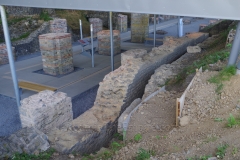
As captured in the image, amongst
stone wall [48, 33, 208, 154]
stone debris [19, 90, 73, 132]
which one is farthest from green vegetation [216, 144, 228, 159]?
stone debris [19, 90, 73, 132]

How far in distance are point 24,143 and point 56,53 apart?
6.61 m

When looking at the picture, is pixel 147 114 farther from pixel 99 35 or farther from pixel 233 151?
pixel 99 35

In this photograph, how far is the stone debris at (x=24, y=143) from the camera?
3.92 m

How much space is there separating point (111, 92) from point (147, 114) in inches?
58.2

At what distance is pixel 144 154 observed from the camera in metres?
3.13

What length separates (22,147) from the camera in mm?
3934

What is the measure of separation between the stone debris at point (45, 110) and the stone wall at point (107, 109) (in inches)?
18.7

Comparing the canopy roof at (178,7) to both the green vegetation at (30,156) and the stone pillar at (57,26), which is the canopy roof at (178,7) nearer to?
the green vegetation at (30,156)

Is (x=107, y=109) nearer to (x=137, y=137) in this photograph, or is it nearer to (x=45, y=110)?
(x=45, y=110)

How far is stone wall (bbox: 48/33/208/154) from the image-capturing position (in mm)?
4422

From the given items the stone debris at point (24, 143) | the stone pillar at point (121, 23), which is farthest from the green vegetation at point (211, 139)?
the stone pillar at point (121, 23)

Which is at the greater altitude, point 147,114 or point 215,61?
point 215,61

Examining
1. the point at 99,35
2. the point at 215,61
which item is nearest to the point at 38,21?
the point at 99,35

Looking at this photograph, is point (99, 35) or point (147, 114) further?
point (99, 35)
